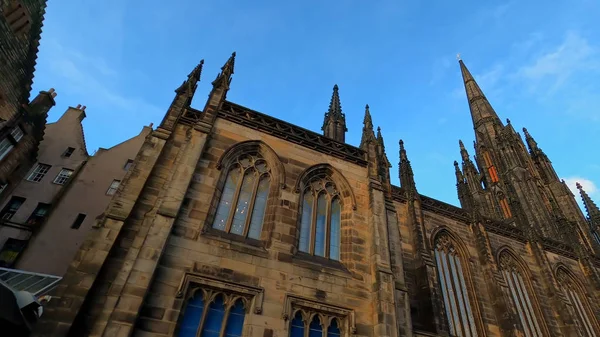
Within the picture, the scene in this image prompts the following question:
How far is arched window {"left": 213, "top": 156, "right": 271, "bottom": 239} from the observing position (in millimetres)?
8727

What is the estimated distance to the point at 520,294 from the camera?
53.0ft

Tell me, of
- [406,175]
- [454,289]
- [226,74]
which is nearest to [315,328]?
[226,74]

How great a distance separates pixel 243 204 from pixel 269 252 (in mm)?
1726

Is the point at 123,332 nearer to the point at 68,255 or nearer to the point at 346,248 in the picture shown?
the point at 346,248

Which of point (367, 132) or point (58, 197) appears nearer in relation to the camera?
point (367, 132)

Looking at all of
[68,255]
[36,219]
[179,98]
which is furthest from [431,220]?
[36,219]

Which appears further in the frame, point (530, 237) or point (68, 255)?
point (530, 237)

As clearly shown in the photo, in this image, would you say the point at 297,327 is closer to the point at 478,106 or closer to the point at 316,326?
the point at 316,326

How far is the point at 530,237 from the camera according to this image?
18.2 metres

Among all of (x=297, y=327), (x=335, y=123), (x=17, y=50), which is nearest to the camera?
(x=297, y=327)

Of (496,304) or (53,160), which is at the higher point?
(53,160)

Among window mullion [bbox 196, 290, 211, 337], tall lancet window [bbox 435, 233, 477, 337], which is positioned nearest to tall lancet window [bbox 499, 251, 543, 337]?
tall lancet window [bbox 435, 233, 477, 337]

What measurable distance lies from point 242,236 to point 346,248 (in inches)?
119

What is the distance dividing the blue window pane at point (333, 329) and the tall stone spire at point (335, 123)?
1278cm
